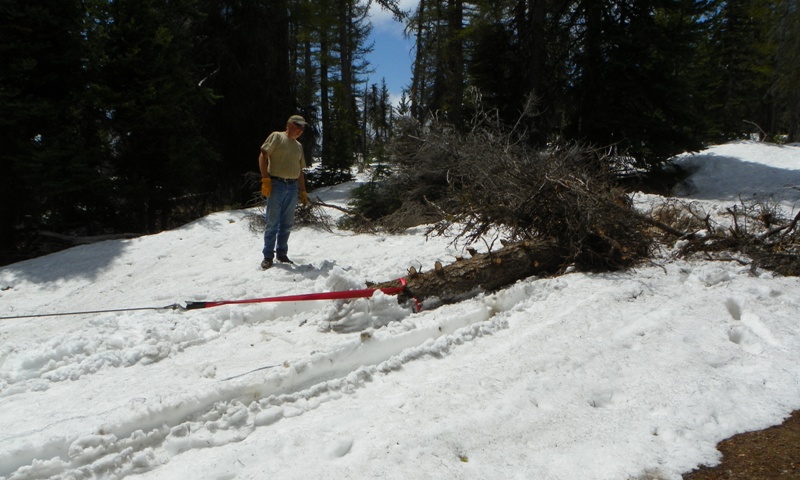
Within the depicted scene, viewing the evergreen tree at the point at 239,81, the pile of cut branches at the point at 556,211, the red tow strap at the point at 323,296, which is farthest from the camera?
the evergreen tree at the point at 239,81

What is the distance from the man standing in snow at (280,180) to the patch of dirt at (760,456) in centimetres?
521

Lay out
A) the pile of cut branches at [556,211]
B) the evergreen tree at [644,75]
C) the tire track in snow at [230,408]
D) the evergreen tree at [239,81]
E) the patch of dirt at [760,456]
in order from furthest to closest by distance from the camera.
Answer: the evergreen tree at [239,81]
the evergreen tree at [644,75]
the pile of cut branches at [556,211]
the tire track in snow at [230,408]
the patch of dirt at [760,456]

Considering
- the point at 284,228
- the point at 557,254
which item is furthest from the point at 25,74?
the point at 557,254

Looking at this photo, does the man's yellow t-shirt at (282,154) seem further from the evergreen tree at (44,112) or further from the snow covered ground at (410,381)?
the evergreen tree at (44,112)

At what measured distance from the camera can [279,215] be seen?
6871 mm

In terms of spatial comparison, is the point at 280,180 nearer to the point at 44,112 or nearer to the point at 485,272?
the point at 485,272

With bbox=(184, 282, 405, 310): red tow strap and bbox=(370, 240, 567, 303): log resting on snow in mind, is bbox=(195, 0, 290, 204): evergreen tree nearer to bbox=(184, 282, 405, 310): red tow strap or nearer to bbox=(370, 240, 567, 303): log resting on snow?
bbox=(184, 282, 405, 310): red tow strap

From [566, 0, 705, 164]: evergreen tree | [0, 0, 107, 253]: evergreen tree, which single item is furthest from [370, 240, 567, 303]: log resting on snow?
[566, 0, 705, 164]: evergreen tree

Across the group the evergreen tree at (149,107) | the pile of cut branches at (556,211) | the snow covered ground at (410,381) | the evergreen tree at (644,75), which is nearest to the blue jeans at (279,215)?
the snow covered ground at (410,381)

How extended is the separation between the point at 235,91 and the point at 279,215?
8.88 meters

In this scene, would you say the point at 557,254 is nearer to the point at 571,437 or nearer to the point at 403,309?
the point at 403,309

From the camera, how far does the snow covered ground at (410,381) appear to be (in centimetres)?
296

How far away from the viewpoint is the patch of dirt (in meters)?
2.83

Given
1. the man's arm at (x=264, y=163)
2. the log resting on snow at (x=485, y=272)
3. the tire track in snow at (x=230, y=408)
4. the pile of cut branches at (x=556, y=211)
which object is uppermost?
the man's arm at (x=264, y=163)
